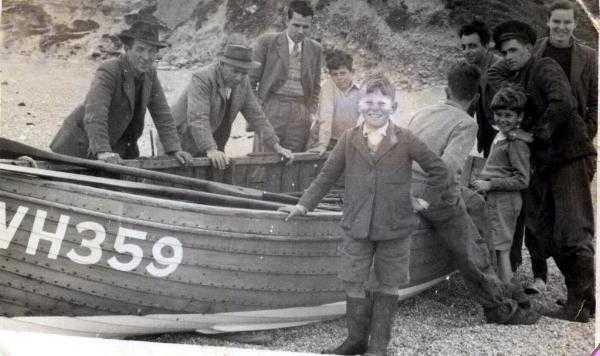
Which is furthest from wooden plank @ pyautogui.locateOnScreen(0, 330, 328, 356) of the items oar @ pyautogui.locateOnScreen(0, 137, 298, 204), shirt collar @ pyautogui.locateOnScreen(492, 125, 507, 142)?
shirt collar @ pyautogui.locateOnScreen(492, 125, 507, 142)

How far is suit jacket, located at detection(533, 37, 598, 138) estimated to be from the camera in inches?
120

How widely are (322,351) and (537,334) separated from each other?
3.45ft

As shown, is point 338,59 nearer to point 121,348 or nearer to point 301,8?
point 301,8

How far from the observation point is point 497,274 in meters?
3.42

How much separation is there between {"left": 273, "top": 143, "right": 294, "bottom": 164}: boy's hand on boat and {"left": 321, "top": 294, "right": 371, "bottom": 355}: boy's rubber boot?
1388 mm

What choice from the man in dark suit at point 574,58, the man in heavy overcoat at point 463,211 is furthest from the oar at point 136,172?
the man in dark suit at point 574,58

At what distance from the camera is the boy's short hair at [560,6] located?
305 cm

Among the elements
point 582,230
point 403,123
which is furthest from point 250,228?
point 582,230

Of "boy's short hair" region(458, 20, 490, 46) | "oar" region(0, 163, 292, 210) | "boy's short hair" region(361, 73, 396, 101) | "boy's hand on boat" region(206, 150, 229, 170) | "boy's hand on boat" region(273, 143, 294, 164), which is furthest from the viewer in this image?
"boy's hand on boat" region(273, 143, 294, 164)

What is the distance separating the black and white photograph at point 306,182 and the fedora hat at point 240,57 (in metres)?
0.01

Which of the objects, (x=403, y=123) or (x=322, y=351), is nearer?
(x=322, y=351)

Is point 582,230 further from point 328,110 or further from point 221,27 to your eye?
point 221,27

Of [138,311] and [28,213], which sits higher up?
[28,213]

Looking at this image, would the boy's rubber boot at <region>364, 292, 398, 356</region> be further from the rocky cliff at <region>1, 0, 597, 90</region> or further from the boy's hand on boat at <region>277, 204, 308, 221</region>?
the rocky cliff at <region>1, 0, 597, 90</region>
